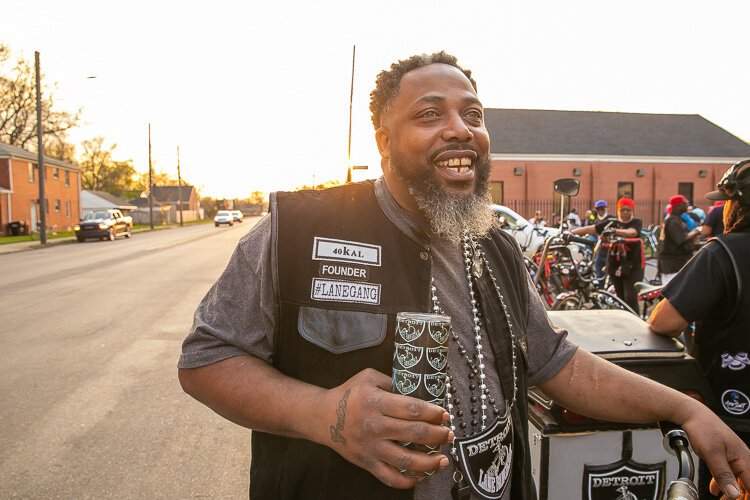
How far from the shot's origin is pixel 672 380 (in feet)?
7.86

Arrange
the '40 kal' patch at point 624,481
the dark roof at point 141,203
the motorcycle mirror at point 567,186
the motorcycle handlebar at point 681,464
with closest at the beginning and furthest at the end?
the motorcycle handlebar at point 681,464 < the '40 kal' patch at point 624,481 < the motorcycle mirror at point 567,186 < the dark roof at point 141,203

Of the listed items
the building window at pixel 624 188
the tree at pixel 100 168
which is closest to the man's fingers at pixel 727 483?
the building window at pixel 624 188

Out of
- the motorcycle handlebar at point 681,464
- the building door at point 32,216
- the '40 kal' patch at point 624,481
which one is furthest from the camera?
the building door at point 32,216

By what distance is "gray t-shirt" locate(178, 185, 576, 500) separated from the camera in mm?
1465

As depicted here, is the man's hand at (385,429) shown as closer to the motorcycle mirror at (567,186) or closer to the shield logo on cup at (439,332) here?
the shield logo on cup at (439,332)

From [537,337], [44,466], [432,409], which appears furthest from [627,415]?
[44,466]

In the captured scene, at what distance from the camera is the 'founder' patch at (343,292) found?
1.54m

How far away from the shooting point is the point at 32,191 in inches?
1715

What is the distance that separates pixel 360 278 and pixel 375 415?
48 centimetres

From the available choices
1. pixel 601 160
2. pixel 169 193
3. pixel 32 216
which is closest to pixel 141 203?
pixel 169 193

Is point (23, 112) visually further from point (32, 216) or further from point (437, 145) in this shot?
point (437, 145)

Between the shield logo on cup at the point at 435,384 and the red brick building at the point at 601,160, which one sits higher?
the red brick building at the point at 601,160

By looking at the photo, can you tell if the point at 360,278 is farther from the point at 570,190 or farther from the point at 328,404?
the point at 570,190

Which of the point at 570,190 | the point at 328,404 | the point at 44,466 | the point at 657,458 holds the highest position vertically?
the point at 570,190
